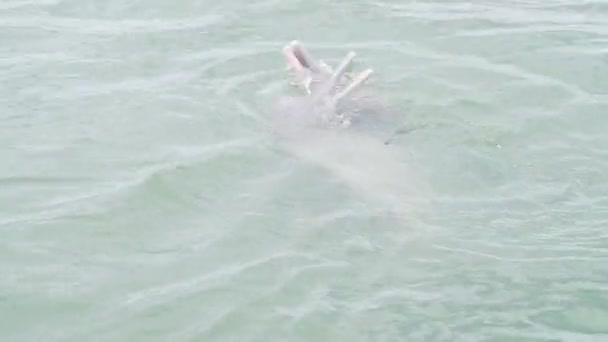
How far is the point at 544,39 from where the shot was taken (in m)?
9.52

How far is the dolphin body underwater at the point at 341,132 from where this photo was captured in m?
6.87

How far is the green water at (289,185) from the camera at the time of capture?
5.57 meters

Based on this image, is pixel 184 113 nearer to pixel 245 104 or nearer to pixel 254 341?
pixel 245 104

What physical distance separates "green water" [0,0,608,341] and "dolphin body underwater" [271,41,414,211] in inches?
1.3

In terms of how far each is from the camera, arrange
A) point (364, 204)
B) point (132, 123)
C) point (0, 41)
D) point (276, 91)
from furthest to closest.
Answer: point (0, 41), point (276, 91), point (132, 123), point (364, 204)

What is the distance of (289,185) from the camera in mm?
6844

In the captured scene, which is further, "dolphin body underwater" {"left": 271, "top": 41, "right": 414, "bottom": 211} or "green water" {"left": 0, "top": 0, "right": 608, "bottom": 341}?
"dolphin body underwater" {"left": 271, "top": 41, "right": 414, "bottom": 211}

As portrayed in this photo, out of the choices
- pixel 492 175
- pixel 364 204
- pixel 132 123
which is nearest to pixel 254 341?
pixel 364 204

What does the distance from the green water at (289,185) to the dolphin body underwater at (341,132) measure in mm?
34

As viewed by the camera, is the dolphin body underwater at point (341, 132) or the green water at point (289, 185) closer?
the green water at point (289, 185)

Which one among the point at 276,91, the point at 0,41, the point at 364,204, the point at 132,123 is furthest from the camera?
the point at 0,41

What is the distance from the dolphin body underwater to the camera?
22.5 ft

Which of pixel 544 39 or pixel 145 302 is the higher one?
pixel 544 39

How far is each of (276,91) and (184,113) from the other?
74 cm
